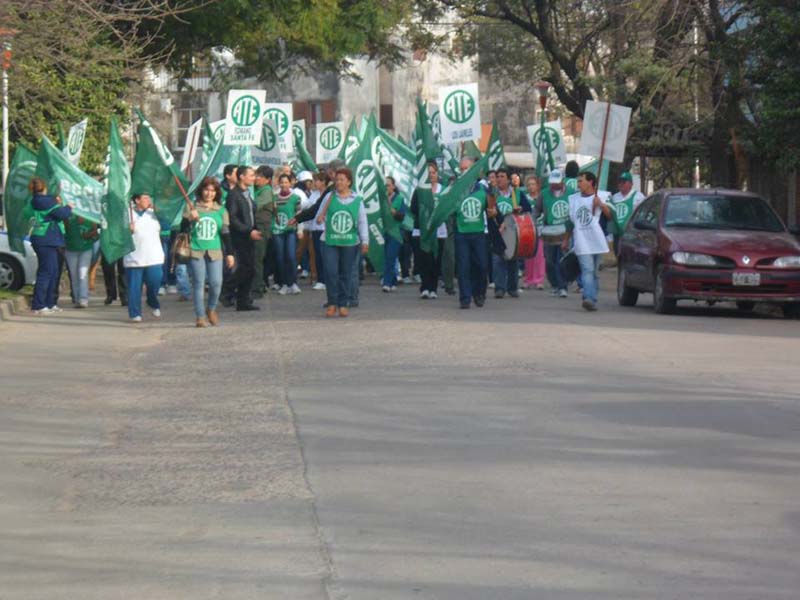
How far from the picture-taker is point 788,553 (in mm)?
6840

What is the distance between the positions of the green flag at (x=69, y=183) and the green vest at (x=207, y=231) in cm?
319

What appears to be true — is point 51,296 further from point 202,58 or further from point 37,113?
point 202,58

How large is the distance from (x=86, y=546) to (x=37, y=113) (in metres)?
22.5

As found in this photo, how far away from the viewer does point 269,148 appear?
30312 millimetres

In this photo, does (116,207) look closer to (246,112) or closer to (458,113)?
(246,112)

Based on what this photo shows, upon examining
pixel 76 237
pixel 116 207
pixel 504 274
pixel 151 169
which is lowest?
pixel 504 274

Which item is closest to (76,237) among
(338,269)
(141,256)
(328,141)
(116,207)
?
(116,207)

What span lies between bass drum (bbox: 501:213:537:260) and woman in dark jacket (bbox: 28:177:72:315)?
5989 mm

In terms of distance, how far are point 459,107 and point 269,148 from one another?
4944mm

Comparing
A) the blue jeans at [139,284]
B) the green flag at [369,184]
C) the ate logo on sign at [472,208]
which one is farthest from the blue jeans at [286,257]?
the ate logo on sign at [472,208]

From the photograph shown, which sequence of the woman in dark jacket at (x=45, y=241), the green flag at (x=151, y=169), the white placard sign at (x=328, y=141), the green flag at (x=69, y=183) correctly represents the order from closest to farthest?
the green flag at (x=151, y=169), the woman in dark jacket at (x=45, y=241), the green flag at (x=69, y=183), the white placard sign at (x=328, y=141)

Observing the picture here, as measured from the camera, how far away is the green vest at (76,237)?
2203 centimetres

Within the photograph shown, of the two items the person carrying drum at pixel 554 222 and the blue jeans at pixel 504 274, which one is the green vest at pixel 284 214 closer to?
the blue jeans at pixel 504 274

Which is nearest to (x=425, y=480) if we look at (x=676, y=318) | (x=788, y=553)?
(x=788, y=553)
